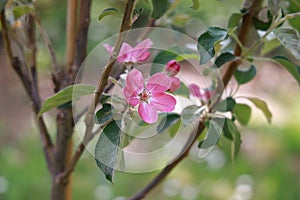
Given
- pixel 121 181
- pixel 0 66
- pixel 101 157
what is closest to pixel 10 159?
pixel 121 181

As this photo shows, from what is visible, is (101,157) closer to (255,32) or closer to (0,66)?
(255,32)

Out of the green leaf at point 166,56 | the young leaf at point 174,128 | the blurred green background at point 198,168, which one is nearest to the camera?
the green leaf at point 166,56

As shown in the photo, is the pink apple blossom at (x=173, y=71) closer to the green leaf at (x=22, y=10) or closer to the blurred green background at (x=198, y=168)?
the green leaf at (x=22, y=10)

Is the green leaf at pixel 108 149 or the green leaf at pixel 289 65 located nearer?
the green leaf at pixel 108 149

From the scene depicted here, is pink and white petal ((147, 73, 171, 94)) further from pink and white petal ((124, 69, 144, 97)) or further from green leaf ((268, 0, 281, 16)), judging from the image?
green leaf ((268, 0, 281, 16))

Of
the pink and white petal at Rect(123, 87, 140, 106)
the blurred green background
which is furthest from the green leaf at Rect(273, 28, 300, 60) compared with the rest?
the blurred green background

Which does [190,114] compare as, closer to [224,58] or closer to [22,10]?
[224,58]

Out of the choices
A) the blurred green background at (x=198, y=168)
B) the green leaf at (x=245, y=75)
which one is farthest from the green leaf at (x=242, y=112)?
the blurred green background at (x=198, y=168)
